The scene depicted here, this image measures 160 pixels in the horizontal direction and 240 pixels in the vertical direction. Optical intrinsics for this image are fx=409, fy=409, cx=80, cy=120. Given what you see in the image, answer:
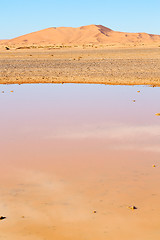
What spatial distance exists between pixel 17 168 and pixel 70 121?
11.7 feet

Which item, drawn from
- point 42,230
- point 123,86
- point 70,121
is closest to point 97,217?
point 42,230

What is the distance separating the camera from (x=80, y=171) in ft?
21.0

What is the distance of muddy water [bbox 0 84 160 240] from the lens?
4.65m

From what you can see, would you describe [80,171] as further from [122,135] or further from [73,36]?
[73,36]

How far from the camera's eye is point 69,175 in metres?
6.24

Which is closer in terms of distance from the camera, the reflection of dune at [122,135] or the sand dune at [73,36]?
the reflection of dune at [122,135]

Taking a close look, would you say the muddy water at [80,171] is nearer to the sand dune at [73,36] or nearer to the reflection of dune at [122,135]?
the reflection of dune at [122,135]

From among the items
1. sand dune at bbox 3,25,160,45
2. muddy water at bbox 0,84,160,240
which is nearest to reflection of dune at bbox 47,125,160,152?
muddy water at bbox 0,84,160,240

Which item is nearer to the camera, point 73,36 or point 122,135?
point 122,135

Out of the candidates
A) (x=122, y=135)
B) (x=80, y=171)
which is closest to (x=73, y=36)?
(x=122, y=135)

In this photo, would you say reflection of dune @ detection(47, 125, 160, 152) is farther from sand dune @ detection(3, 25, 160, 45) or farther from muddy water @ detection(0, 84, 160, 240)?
sand dune @ detection(3, 25, 160, 45)

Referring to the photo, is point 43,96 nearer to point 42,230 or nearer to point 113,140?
point 113,140

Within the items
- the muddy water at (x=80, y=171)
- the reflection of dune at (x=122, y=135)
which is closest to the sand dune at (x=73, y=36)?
the muddy water at (x=80, y=171)

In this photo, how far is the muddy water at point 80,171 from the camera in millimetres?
4648
